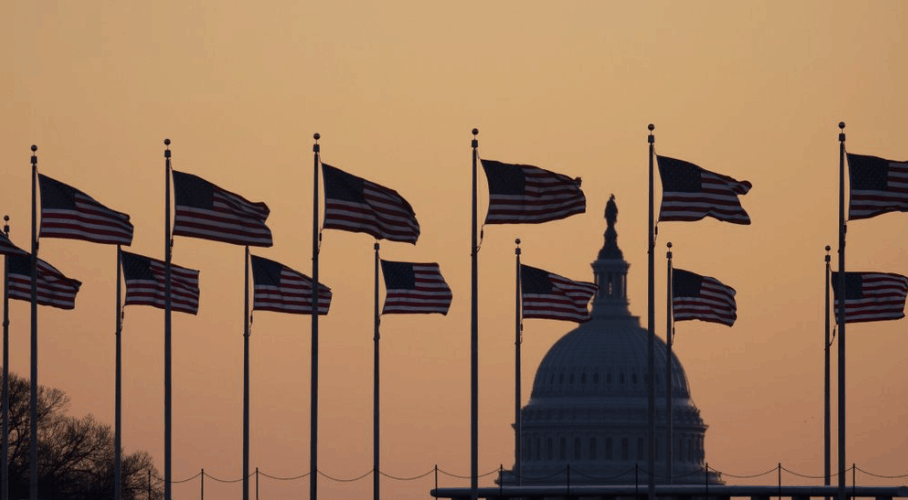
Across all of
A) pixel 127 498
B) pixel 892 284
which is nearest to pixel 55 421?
pixel 127 498

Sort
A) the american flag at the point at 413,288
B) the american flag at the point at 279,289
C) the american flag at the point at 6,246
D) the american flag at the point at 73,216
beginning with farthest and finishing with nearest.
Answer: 1. the american flag at the point at 413,288
2. the american flag at the point at 279,289
3. the american flag at the point at 6,246
4. the american flag at the point at 73,216

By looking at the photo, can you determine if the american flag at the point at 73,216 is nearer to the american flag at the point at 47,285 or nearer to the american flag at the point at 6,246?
the american flag at the point at 6,246

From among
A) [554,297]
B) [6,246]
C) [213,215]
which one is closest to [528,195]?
[213,215]

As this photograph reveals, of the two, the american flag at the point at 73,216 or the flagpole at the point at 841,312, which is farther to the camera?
the american flag at the point at 73,216

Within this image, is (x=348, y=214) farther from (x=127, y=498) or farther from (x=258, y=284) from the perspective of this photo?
(x=127, y=498)

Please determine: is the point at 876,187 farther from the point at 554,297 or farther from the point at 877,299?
Result: the point at 554,297

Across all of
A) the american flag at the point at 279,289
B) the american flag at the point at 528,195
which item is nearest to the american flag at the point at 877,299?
the american flag at the point at 528,195

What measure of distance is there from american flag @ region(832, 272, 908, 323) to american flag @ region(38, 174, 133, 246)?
22.4 metres

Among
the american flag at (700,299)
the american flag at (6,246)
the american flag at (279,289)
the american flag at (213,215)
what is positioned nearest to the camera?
the american flag at (213,215)

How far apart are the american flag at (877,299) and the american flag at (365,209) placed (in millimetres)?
16854

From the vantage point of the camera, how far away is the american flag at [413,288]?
9394 centimetres

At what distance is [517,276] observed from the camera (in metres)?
102

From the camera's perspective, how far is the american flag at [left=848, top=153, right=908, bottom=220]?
8556cm

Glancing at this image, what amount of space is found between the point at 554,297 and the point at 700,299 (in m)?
5.52
